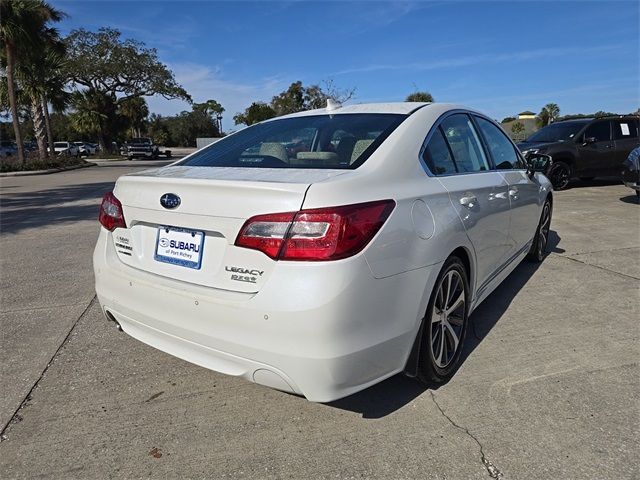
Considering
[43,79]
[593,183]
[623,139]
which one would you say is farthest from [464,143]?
[43,79]

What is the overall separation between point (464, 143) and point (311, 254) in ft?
6.11

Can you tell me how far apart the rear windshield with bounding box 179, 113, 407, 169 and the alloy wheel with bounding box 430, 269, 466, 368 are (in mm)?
871

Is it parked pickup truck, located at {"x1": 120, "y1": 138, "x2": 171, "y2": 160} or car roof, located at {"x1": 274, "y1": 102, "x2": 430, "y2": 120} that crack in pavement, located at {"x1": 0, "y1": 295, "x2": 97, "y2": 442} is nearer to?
car roof, located at {"x1": 274, "y1": 102, "x2": 430, "y2": 120}

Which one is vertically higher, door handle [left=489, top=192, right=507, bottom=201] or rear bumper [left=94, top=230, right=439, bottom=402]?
door handle [left=489, top=192, right=507, bottom=201]

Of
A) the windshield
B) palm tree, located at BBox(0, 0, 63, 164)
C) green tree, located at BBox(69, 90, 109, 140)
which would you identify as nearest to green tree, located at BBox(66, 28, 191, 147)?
green tree, located at BBox(69, 90, 109, 140)

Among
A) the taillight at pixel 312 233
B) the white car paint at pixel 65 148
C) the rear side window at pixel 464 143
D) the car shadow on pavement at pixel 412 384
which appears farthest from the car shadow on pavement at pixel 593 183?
the white car paint at pixel 65 148

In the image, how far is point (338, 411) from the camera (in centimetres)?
257

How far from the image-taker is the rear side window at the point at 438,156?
2.71 m

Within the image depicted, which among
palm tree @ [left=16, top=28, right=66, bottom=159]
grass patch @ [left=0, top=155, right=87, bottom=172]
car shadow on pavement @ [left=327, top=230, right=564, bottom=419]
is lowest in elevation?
car shadow on pavement @ [left=327, top=230, right=564, bottom=419]

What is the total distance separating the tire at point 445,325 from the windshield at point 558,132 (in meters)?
10.4

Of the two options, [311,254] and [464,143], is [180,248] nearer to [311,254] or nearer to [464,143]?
[311,254]

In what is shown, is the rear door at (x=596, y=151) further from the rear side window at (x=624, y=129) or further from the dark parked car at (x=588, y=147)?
the rear side window at (x=624, y=129)

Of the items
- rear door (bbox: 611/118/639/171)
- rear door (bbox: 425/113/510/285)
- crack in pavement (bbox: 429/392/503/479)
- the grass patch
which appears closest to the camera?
crack in pavement (bbox: 429/392/503/479)

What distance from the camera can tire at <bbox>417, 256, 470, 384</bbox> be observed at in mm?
2527
